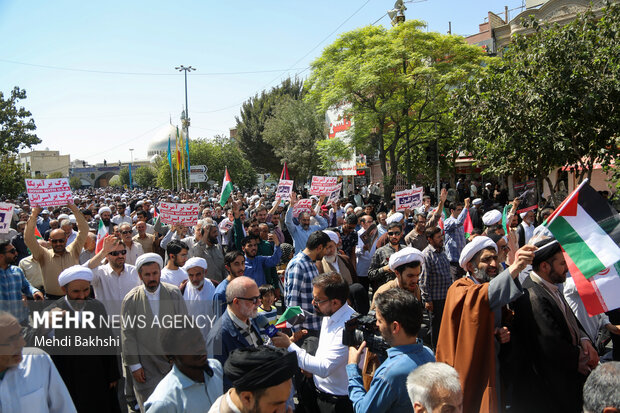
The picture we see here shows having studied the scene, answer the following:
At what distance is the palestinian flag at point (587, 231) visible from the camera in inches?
126

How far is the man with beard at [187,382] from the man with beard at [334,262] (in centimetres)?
249

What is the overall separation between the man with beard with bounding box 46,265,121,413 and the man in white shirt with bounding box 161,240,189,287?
4.86ft

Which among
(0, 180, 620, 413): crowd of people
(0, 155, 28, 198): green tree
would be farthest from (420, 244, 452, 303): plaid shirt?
(0, 155, 28, 198): green tree

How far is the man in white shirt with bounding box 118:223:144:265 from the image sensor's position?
7492 millimetres

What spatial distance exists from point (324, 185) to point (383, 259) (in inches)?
248

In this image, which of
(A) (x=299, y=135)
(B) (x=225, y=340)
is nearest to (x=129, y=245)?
(B) (x=225, y=340)

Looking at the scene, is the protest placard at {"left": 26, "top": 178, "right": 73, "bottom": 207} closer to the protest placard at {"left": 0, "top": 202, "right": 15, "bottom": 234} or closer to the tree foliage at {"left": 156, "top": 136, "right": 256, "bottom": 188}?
the protest placard at {"left": 0, "top": 202, "right": 15, "bottom": 234}

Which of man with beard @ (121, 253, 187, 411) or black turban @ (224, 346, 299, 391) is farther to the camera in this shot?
man with beard @ (121, 253, 187, 411)

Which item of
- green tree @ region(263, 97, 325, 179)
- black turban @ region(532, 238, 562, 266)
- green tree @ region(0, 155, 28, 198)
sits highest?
green tree @ region(263, 97, 325, 179)

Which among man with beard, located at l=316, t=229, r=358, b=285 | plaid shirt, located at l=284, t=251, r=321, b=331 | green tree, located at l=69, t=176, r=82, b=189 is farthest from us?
green tree, located at l=69, t=176, r=82, b=189

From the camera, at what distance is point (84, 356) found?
414 centimetres

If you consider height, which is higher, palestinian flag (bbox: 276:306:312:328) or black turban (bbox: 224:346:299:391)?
black turban (bbox: 224:346:299:391)

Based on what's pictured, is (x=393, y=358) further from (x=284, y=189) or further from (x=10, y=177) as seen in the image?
(x=10, y=177)

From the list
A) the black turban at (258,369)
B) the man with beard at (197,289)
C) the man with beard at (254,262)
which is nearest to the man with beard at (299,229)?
the man with beard at (254,262)
